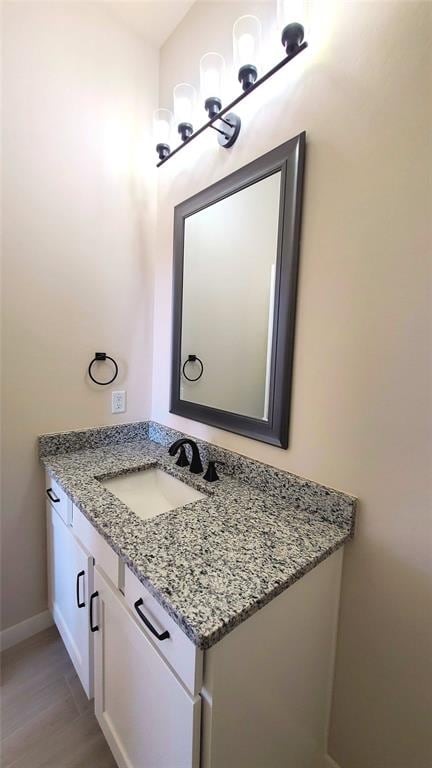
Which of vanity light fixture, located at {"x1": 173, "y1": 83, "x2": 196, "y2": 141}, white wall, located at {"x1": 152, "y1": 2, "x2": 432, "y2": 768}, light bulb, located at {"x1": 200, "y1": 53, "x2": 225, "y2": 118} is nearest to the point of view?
white wall, located at {"x1": 152, "y1": 2, "x2": 432, "y2": 768}

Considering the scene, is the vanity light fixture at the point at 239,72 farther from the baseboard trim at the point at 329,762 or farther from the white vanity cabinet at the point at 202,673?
the baseboard trim at the point at 329,762

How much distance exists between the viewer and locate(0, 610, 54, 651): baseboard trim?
1.42 m

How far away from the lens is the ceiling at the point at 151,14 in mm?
1420

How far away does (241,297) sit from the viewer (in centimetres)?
130

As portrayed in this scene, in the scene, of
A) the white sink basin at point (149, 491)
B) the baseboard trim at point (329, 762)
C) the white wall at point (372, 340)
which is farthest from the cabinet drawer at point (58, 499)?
the baseboard trim at point (329, 762)

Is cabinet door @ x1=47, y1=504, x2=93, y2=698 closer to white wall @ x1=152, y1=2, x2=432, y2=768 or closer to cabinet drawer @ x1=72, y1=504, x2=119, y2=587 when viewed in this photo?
cabinet drawer @ x1=72, y1=504, x2=119, y2=587

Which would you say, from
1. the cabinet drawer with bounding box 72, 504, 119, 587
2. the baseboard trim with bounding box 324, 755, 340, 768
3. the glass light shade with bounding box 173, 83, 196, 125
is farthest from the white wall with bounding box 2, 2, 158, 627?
the baseboard trim with bounding box 324, 755, 340, 768

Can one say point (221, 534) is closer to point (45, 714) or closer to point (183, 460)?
point (183, 460)

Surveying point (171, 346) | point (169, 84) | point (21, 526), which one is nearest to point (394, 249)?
point (171, 346)

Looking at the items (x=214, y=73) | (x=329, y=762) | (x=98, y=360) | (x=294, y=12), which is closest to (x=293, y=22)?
(x=294, y=12)

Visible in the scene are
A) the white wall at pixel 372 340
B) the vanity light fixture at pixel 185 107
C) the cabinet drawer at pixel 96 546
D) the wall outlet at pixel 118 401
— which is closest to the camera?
the white wall at pixel 372 340

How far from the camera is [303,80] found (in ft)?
3.22

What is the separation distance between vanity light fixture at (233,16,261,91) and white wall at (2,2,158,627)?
0.70 m

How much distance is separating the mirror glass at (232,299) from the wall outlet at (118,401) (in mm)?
356
